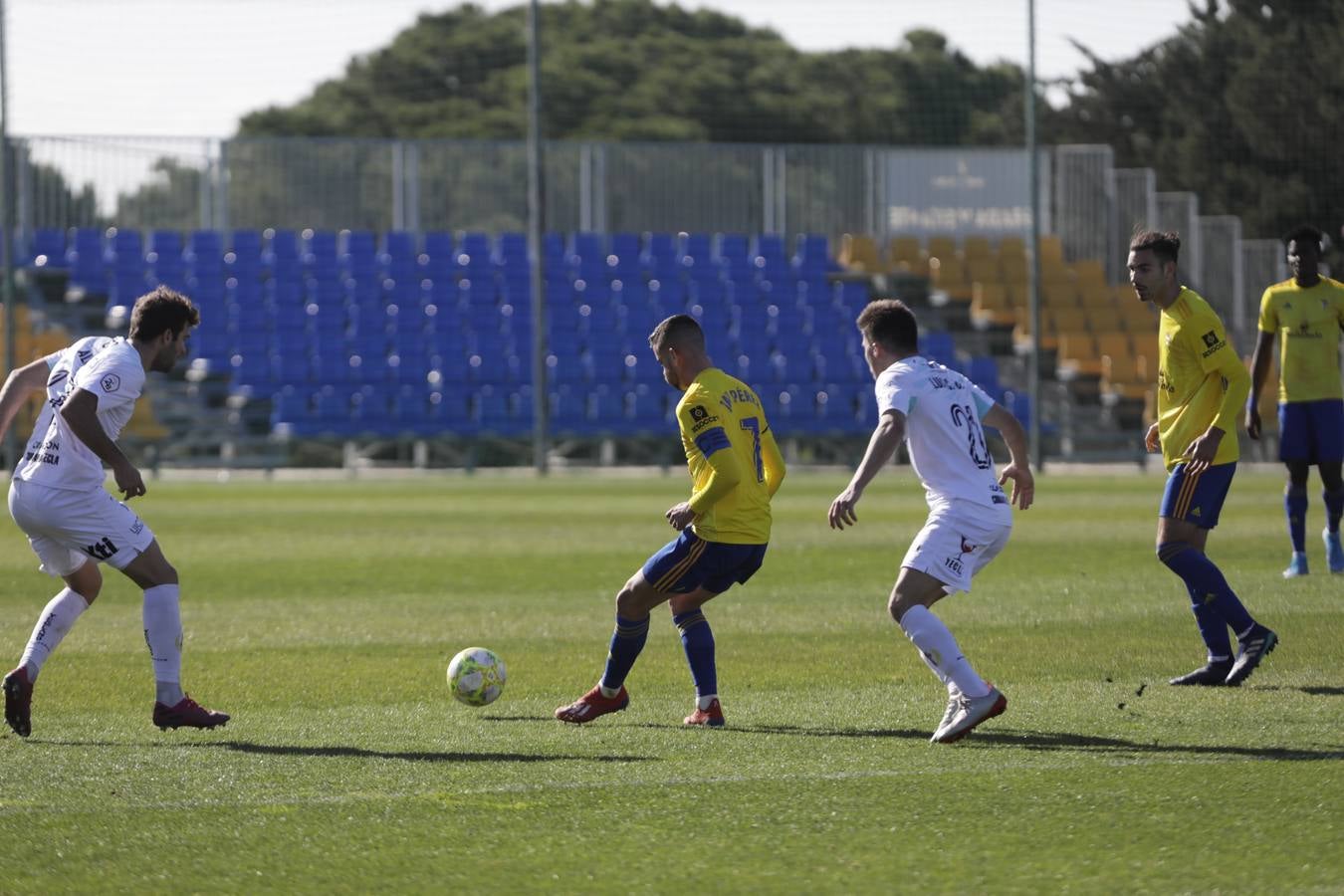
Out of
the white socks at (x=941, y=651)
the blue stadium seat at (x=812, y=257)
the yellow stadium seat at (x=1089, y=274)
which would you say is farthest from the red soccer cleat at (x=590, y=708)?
the yellow stadium seat at (x=1089, y=274)

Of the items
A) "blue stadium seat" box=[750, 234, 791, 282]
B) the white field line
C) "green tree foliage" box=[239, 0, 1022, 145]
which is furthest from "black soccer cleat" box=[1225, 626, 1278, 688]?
"green tree foliage" box=[239, 0, 1022, 145]

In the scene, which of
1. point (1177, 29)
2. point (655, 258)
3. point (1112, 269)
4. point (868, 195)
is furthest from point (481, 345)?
point (1177, 29)

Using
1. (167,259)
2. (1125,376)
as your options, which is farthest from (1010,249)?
(167,259)

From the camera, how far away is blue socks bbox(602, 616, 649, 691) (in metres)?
7.91

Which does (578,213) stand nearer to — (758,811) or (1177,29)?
(1177,29)

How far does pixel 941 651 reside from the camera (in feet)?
23.7

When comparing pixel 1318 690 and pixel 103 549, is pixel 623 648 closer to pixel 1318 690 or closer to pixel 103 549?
pixel 103 549

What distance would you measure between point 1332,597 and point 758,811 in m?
7.17

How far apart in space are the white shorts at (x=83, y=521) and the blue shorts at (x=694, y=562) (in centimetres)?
202

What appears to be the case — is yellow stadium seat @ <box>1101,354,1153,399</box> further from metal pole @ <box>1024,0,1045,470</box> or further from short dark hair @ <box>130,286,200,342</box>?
short dark hair @ <box>130,286,200,342</box>

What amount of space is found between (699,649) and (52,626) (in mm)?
2689

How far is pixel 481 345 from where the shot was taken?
36031 mm

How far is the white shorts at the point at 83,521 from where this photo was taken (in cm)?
762

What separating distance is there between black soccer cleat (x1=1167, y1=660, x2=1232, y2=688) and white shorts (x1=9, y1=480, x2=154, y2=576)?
459 cm
